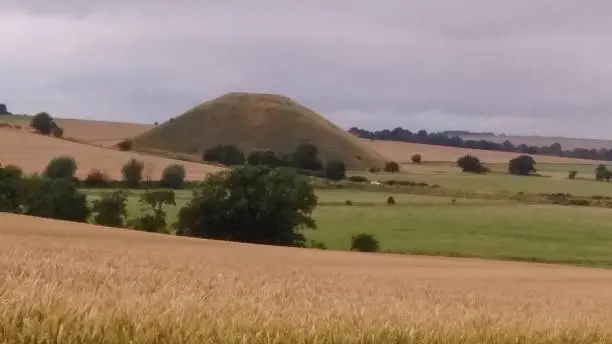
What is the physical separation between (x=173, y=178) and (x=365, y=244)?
103 feet

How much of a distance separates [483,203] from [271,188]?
25870mm

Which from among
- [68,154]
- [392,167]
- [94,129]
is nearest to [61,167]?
[68,154]

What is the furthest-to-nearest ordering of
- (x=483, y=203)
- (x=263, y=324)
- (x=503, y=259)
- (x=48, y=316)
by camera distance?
(x=483, y=203)
(x=503, y=259)
(x=263, y=324)
(x=48, y=316)

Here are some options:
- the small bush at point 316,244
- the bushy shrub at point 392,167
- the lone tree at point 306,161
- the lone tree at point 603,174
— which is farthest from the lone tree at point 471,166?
the small bush at point 316,244

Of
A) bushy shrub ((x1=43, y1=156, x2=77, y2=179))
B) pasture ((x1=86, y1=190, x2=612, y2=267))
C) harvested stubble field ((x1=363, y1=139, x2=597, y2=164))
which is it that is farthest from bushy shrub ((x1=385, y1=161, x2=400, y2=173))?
bushy shrub ((x1=43, y1=156, x2=77, y2=179))

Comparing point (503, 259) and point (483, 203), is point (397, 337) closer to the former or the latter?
point (503, 259)

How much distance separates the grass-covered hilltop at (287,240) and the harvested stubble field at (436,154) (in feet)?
2.23

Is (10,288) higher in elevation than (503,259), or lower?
higher

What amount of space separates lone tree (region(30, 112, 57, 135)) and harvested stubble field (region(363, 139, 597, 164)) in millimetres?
49649

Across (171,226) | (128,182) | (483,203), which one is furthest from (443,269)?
(128,182)

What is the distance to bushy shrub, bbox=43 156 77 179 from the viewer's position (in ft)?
251

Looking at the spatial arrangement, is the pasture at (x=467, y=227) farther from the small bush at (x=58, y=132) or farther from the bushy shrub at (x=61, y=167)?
the small bush at (x=58, y=132)

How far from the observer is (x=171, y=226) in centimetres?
5419

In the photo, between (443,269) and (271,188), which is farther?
(271,188)
